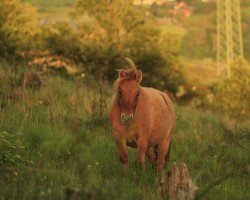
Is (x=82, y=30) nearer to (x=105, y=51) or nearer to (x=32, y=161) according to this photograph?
(x=105, y=51)

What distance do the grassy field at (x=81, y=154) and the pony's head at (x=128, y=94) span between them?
57cm

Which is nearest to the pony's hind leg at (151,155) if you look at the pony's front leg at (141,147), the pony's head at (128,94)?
the pony's front leg at (141,147)

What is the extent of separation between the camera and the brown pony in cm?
662

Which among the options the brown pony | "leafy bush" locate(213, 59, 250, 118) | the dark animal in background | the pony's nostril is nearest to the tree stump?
the brown pony

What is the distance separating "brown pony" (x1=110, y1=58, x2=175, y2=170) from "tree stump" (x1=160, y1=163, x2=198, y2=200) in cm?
90

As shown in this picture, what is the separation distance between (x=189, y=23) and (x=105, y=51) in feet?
376

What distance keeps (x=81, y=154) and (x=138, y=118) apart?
1015mm

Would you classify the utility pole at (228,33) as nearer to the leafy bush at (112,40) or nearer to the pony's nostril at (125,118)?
the leafy bush at (112,40)

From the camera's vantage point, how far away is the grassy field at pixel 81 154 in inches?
217

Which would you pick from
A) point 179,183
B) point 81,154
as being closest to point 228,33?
point 81,154

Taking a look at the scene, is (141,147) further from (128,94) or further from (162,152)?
(162,152)

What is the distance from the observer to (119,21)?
22.6m

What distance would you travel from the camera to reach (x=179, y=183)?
547 centimetres

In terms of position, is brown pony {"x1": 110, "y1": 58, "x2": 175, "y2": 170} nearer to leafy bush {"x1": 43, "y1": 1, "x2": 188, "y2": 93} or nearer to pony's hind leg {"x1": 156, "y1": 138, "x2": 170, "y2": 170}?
pony's hind leg {"x1": 156, "y1": 138, "x2": 170, "y2": 170}
